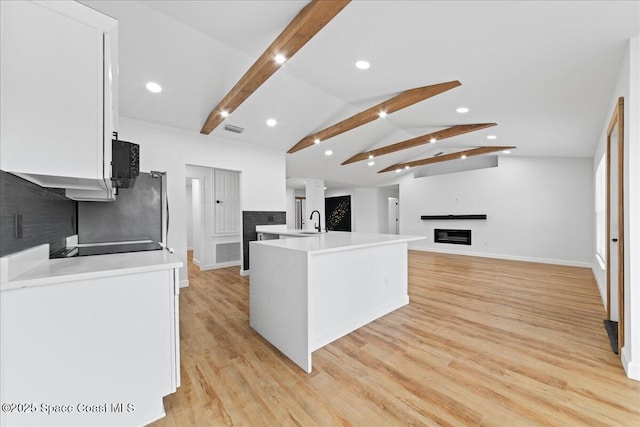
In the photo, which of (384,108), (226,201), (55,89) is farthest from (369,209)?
(55,89)

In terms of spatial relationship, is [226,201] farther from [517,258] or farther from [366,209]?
[517,258]

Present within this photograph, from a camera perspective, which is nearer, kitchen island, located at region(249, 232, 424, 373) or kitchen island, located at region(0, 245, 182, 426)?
kitchen island, located at region(0, 245, 182, 426)

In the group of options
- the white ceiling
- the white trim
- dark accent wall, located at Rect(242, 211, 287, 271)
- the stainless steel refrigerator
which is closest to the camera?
the white ceiling

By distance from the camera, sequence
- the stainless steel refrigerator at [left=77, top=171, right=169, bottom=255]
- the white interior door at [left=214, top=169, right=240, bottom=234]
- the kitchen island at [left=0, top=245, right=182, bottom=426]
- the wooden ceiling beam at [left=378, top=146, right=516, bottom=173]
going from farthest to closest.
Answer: the wooden ceiling beam at [left=378, top=146, right=516, bottom=173], the white interior door at [left=214, top=169, right=240, bottom=234], the stainless steel refrigerator at [left=77, top=171, right=169, bottom=255], the kitchen island at [left=0, top=245, right=182, bottom=426]

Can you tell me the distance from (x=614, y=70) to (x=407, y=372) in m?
3.15

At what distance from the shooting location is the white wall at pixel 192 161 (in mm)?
4066

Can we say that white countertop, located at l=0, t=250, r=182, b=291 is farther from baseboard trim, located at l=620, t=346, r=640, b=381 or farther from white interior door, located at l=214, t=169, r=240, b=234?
white interior door, located at l=214, t=169, r=240, b=234

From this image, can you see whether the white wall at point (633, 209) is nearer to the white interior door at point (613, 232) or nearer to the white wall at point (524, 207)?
the white interior door at point (613, 232)

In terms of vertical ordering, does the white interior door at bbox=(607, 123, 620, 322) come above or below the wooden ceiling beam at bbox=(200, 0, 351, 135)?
below

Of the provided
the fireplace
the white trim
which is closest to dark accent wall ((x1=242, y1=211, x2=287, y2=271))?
the white trim

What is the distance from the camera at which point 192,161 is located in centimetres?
453

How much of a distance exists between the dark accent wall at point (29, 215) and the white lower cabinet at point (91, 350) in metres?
0.32

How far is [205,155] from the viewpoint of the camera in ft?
15.4

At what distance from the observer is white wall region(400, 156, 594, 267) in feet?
18.9
